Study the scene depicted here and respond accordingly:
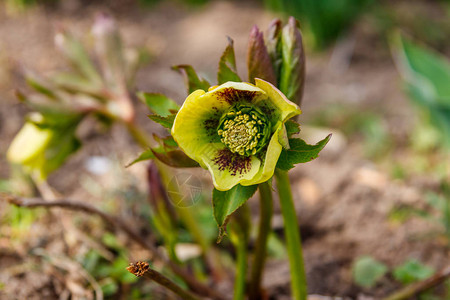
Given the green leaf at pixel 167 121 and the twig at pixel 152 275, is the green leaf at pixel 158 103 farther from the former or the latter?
the twig at pixel 152 275

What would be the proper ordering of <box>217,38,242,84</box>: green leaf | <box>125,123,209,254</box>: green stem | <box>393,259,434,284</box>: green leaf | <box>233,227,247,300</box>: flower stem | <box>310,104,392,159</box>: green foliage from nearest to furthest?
<box>217,38,242,84</box>: green leaf
<box>233,227,247,300</box>: flower stem
<box>393,259,434,284</box>: green leaf
<box>125,123,209,254</box>: green stem
<box>310,104,392,159</box>: green foliage

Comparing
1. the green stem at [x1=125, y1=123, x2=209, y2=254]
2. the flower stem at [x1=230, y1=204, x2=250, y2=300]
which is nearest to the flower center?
the flower stem at [x1=230, y1=204, x2=250, y2=300]

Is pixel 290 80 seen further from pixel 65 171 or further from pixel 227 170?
pixel 65 171

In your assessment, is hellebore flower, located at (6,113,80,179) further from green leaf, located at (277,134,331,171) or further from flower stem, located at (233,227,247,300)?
green leaf, located at (277,134,331,171)

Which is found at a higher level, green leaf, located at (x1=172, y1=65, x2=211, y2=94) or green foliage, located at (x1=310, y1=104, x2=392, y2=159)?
green leaf, located at (x1=172, y1=65, x2=211, y2=94)

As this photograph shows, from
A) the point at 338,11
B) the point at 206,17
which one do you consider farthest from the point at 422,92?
the point at 206,17

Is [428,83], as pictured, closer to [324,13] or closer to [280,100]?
[324,13]

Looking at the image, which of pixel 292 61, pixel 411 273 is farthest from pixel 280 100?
pixel 411 273

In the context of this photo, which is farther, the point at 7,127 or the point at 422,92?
the point at 7,127
